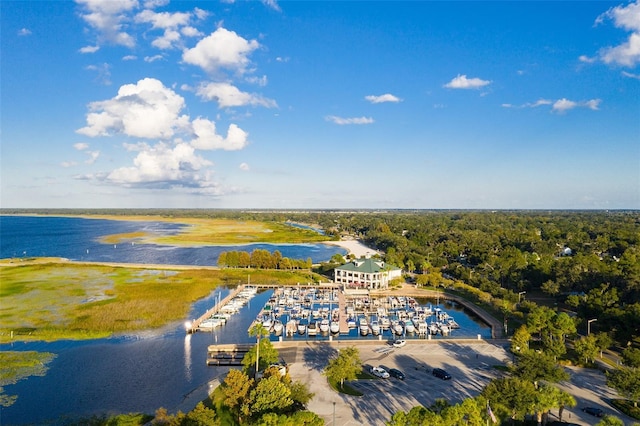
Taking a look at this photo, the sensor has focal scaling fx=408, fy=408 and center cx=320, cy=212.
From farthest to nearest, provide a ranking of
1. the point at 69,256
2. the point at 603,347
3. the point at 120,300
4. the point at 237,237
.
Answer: the point at 237,237 < the point at 69,256 < the point at 120,300 < the point at 603,347

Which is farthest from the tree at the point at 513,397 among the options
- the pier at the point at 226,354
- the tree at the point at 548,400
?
the pier at the point at 226,354

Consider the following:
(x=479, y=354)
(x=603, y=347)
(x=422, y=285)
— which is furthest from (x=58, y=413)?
(x=422, y=285)

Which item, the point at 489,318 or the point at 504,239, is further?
the point at 504,239

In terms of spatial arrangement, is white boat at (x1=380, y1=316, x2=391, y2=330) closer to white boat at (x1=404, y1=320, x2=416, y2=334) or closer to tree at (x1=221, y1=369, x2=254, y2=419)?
white boat at (x1=404, y1=320, x2=416, y2=334)

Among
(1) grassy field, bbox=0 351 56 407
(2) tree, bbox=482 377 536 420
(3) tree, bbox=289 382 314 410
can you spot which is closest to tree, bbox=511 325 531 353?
(2) tree, bbox=482 377 536 420

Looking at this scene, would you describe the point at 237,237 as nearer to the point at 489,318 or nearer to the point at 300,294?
the point at 300,294

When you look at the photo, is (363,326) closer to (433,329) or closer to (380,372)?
(433,329)

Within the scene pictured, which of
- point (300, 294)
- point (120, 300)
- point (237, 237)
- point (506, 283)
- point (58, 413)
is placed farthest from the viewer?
point (237, 237)

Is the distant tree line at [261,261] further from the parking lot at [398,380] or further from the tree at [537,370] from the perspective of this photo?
the tree at [537,370]
